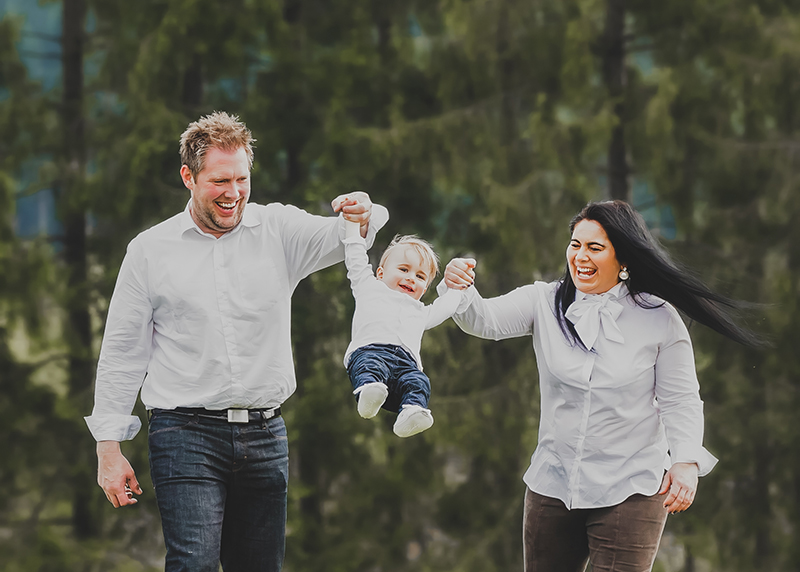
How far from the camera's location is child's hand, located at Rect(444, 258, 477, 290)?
11.3ft

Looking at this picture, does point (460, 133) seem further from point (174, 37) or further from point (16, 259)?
point (16, 259)

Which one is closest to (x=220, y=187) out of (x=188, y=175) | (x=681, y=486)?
(x=188, y=175)

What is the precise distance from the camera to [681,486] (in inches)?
124

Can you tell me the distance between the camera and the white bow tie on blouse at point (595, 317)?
325cm

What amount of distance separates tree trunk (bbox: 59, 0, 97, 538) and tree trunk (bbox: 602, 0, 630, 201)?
4.10 metres

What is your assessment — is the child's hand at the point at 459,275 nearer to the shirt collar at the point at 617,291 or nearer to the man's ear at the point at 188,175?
the shirt collar at the point at 617,291

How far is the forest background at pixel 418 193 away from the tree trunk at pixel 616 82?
19mm

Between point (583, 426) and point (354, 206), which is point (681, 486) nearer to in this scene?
point (583, 426)

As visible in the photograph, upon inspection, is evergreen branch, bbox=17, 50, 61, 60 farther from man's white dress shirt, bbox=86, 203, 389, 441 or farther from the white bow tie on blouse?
the white bow tie on blouse

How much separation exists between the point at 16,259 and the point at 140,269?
5.06 meters

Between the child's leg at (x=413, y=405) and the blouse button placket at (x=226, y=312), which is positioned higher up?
the blouse button placket at (x=226, y=312)

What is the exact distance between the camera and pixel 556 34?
7.81 m

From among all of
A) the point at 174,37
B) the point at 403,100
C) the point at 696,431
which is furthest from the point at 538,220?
the point at 696,431

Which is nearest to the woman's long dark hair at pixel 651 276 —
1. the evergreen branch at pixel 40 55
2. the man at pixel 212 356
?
the man at pixel 212 356
